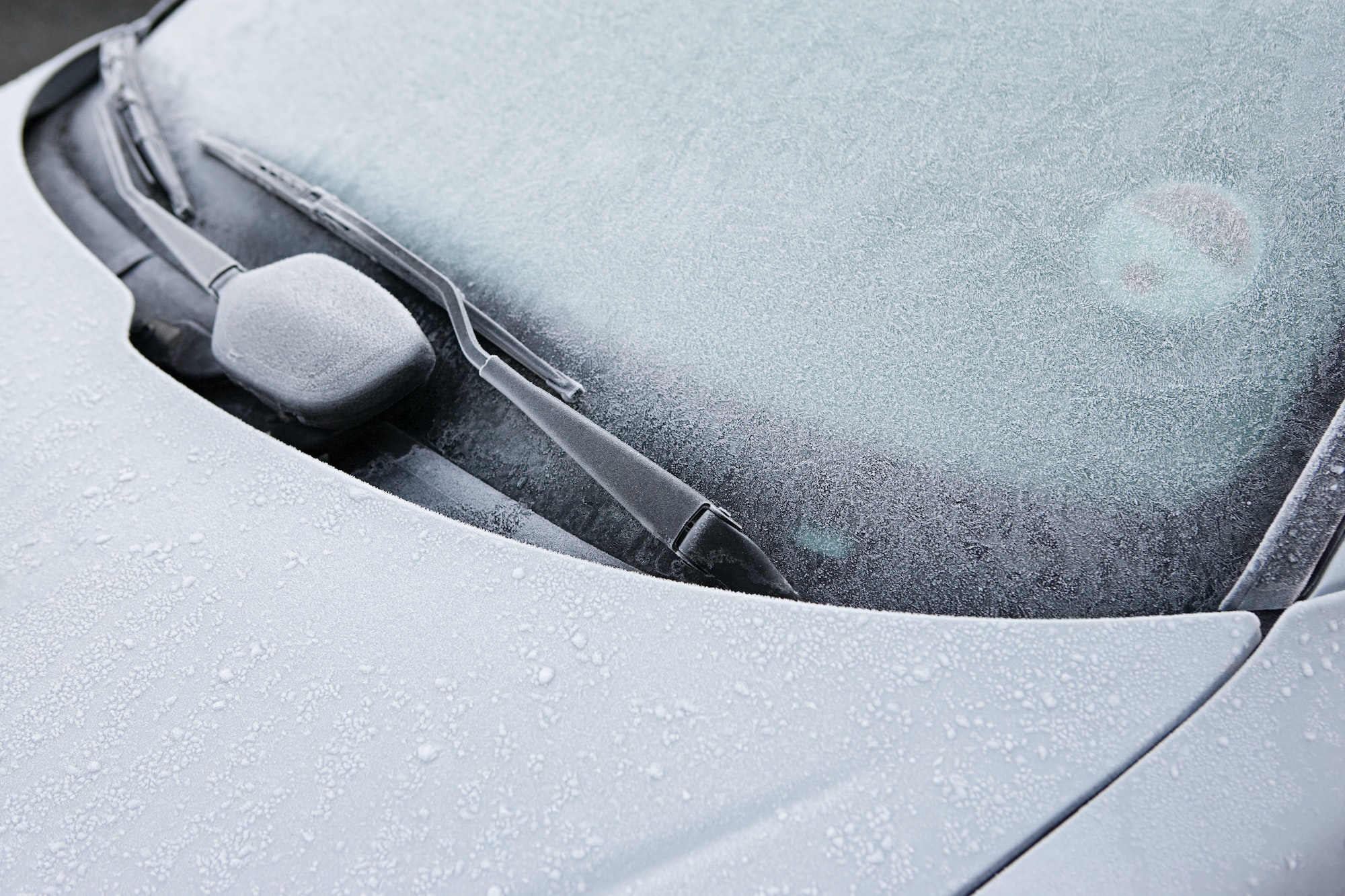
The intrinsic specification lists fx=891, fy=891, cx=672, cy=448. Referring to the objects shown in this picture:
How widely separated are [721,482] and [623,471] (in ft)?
0.36

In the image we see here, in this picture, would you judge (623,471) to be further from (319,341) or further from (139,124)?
(139,124)

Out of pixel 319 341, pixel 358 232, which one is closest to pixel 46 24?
pixel 358 232

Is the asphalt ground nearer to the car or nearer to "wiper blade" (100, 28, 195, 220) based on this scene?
"wiper blade" (100, 28, 195, 220)

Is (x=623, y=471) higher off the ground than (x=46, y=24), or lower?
higher

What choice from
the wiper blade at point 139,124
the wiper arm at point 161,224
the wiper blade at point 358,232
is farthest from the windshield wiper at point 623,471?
the wiper blade at point 139,124

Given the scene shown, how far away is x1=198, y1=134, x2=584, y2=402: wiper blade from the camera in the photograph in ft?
3.53

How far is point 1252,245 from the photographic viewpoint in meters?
0.93

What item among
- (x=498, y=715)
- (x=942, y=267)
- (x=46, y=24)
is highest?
(x=942, y=267)

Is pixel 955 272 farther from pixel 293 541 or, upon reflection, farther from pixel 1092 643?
pixel 293 541

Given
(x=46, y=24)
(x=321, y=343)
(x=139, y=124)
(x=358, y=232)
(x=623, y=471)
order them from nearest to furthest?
(x=623, y=471), (x=321, y=343), (x=358, y=232), (x=139, y=124), (x=46, y=24)

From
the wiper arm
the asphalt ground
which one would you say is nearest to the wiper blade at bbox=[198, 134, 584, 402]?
the wiper arm

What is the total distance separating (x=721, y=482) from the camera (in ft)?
3.21

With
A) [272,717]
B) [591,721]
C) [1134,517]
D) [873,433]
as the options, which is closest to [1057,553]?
[1134,517]

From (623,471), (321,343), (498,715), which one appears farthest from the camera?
(321,343)
